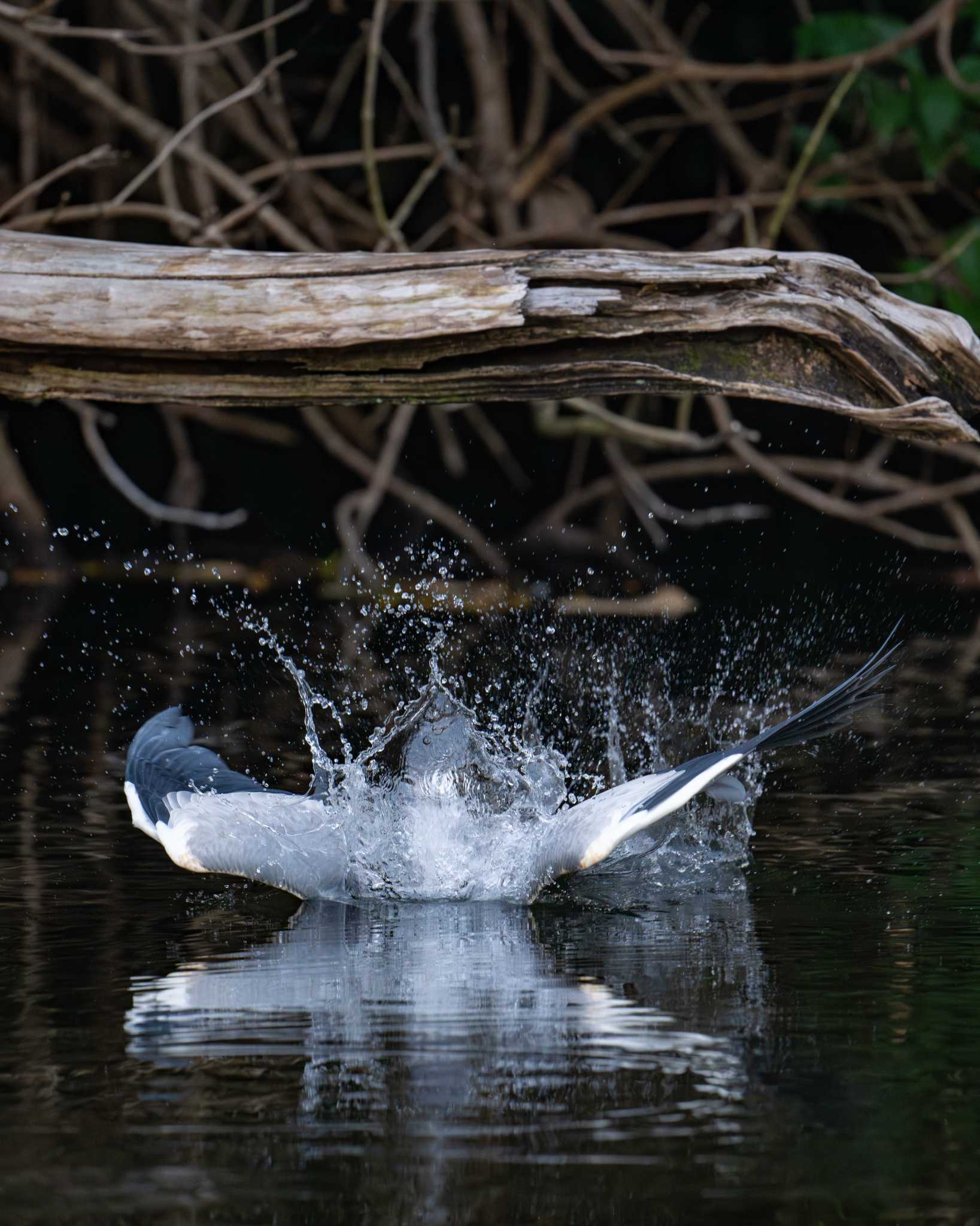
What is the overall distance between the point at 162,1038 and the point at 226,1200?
56 cm

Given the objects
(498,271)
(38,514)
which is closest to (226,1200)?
(498,271)

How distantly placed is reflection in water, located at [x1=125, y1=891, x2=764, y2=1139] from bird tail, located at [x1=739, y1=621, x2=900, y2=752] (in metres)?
0.28

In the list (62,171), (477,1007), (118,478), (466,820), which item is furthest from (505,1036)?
(118,478)

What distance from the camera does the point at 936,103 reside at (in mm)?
7000

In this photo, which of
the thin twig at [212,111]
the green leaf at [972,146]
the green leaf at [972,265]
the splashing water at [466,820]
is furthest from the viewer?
the green leaf at [972,146]

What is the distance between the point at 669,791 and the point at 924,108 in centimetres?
478

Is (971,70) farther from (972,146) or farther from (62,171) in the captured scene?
(62,171)

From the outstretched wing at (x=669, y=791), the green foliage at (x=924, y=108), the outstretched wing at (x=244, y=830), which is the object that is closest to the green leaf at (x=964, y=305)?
the green foliage at (x=924, y=108)

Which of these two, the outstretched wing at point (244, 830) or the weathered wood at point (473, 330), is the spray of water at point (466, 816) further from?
the weathered wood at point (473, 330)

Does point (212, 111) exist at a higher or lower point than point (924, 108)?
lower

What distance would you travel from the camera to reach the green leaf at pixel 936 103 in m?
6.98

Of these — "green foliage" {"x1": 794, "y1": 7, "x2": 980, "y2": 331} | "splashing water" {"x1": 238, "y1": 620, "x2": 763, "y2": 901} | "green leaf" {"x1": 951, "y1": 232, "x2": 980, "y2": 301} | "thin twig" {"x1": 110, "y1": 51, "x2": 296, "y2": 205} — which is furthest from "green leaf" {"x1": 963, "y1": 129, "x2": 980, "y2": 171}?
"splashing water" {"x1": 238, "y1": 620, "x2": 763, "y2": 901}

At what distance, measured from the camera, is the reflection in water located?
7.16ft

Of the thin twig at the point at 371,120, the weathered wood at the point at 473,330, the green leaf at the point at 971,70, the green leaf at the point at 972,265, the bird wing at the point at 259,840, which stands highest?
the green leaf at the point at 971,70
